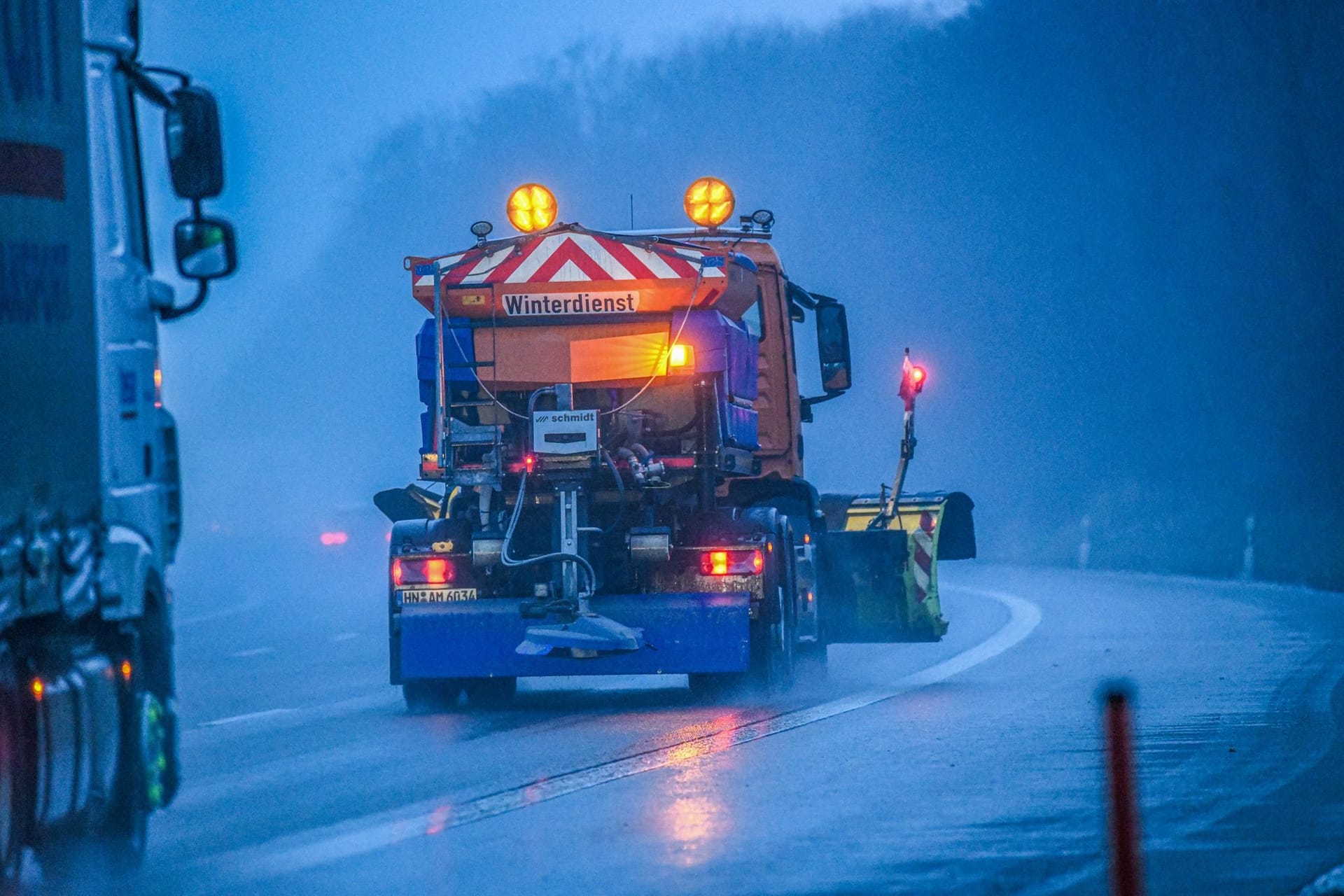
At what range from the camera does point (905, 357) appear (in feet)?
55.9

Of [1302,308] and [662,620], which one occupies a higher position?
[1302,308]

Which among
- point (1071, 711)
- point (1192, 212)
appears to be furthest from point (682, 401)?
point (1192, 212)

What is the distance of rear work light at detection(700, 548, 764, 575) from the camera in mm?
13633

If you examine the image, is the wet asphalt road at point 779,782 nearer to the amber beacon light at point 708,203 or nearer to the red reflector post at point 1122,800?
the red reflector post at point 1122,800

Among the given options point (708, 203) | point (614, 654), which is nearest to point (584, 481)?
point (614, 654)

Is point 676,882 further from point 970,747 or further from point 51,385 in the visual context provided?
point 970,747

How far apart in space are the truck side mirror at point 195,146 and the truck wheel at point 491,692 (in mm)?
7111

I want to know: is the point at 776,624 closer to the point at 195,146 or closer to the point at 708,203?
the point at 708,203

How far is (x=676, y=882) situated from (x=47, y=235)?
2.88m

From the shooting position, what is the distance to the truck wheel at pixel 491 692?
48.1 ft

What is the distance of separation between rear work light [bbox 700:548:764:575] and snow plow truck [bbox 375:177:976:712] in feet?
0.04

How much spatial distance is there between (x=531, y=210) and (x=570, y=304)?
4.55 ft

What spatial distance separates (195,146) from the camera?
789 centimetres

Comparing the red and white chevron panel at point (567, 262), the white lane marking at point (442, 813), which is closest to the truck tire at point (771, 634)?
the white lane marking at point (442, 813)
